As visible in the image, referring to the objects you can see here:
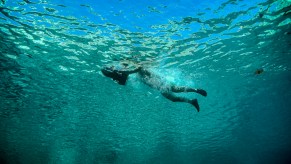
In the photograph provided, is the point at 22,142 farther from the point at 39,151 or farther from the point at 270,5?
the point at 270,5

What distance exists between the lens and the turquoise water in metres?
10.6

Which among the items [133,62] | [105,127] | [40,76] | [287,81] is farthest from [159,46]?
[105,127]

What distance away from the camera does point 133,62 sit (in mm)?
14492

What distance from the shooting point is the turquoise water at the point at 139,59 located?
10.6m

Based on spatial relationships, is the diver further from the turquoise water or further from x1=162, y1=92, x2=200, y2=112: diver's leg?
the turquoise water

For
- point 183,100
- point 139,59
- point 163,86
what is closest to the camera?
point 183,100

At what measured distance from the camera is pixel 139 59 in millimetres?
14102

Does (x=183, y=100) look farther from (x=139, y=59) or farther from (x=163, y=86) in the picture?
(x=139, y=59)

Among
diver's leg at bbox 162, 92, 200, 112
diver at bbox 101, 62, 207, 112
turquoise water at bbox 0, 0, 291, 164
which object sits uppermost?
turquoise water at bbox 0, 0, 291, 164

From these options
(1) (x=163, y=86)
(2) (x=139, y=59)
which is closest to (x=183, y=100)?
(1) (x=163, y=86)

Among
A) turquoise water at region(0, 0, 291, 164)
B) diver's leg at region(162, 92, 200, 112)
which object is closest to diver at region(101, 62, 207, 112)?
diver's leg at region(162, 92, 200, 112)

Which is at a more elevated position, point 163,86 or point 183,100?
point 163,86

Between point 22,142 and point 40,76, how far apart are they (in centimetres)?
2516

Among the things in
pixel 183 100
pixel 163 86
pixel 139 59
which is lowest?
pixel 183 100
